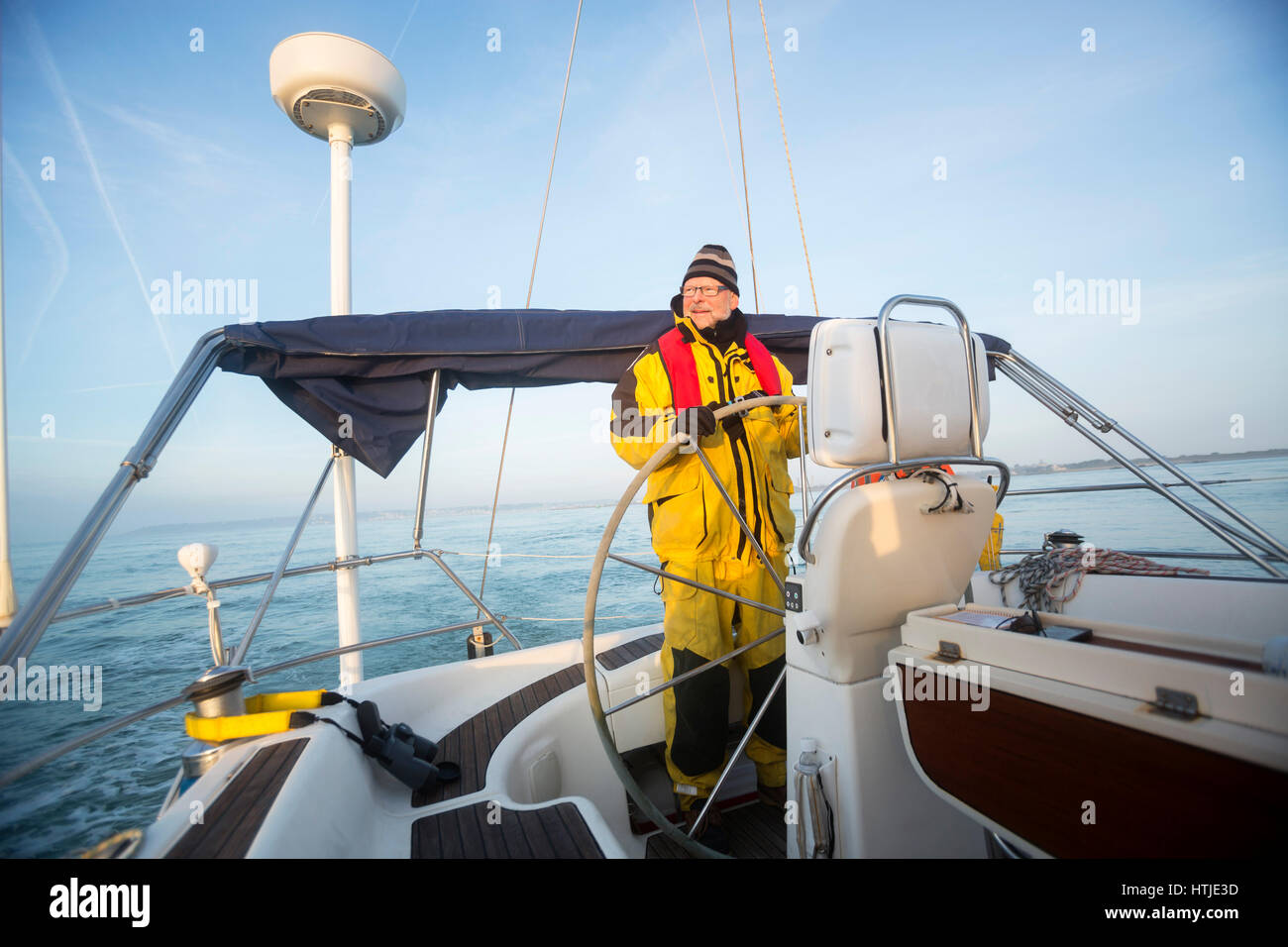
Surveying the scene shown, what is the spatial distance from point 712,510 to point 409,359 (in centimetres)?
115

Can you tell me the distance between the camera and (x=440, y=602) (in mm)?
8578

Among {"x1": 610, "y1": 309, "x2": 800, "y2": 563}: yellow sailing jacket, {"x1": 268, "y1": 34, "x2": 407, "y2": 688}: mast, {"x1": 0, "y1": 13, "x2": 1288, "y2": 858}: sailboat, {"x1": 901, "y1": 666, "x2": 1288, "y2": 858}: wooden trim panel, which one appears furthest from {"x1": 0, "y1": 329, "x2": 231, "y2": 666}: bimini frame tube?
{"x1": 901, "y1": 666, "x2": 1288, "y2": 858}: wooden trim panel

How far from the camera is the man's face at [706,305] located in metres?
2.05

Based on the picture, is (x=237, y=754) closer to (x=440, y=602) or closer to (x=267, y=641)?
(x=267, y=641)

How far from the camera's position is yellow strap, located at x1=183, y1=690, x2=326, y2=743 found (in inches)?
50.6

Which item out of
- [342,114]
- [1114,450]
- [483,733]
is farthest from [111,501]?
[1114,450]

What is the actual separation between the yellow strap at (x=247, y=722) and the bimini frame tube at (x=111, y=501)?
1.00 feet

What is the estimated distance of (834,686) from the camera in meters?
1.29

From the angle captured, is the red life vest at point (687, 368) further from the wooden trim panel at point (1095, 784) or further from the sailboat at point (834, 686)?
the wooden trim panel at point (1095, 784)

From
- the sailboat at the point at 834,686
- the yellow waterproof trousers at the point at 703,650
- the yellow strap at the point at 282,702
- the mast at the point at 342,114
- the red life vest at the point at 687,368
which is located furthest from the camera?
the mast at the point at 342,114

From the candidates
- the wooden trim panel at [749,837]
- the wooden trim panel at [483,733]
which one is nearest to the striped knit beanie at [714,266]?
the wooden trim panel at [483,733]
